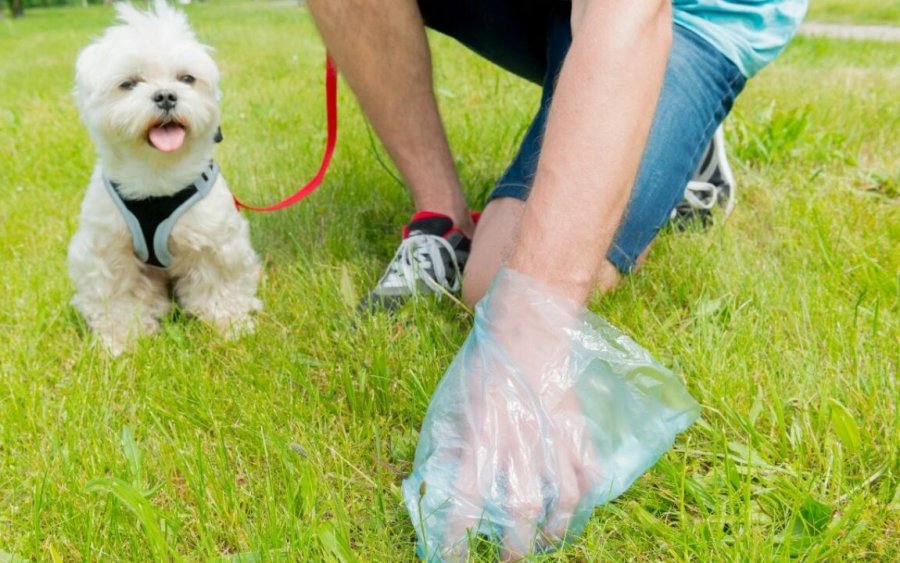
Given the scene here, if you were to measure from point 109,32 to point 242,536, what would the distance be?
4.45 feet

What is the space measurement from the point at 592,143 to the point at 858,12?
11161 millimetres

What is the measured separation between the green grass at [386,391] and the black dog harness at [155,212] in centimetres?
24

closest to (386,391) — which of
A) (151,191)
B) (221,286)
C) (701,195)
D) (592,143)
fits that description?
(592,143)

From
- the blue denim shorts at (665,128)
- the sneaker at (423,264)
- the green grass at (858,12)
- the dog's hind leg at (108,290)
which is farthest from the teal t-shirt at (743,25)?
the green grass at (858,12)

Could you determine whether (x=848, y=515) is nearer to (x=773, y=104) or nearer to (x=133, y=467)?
(x=133, y=467)

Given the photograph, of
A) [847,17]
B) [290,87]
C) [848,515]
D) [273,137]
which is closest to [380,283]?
[848,515]

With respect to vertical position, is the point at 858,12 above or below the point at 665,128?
below

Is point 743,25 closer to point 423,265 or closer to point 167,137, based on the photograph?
point 423,265

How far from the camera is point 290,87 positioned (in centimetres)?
495

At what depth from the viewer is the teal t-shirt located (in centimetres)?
198

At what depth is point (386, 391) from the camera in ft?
5.19

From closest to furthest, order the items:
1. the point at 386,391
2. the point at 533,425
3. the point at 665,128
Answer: the point at 533,425
the point at 386,391
the point at 665,128

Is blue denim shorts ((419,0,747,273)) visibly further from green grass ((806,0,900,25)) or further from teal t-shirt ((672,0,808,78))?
green grass ((806,0,900,25))

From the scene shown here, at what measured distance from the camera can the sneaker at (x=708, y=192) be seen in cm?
239
